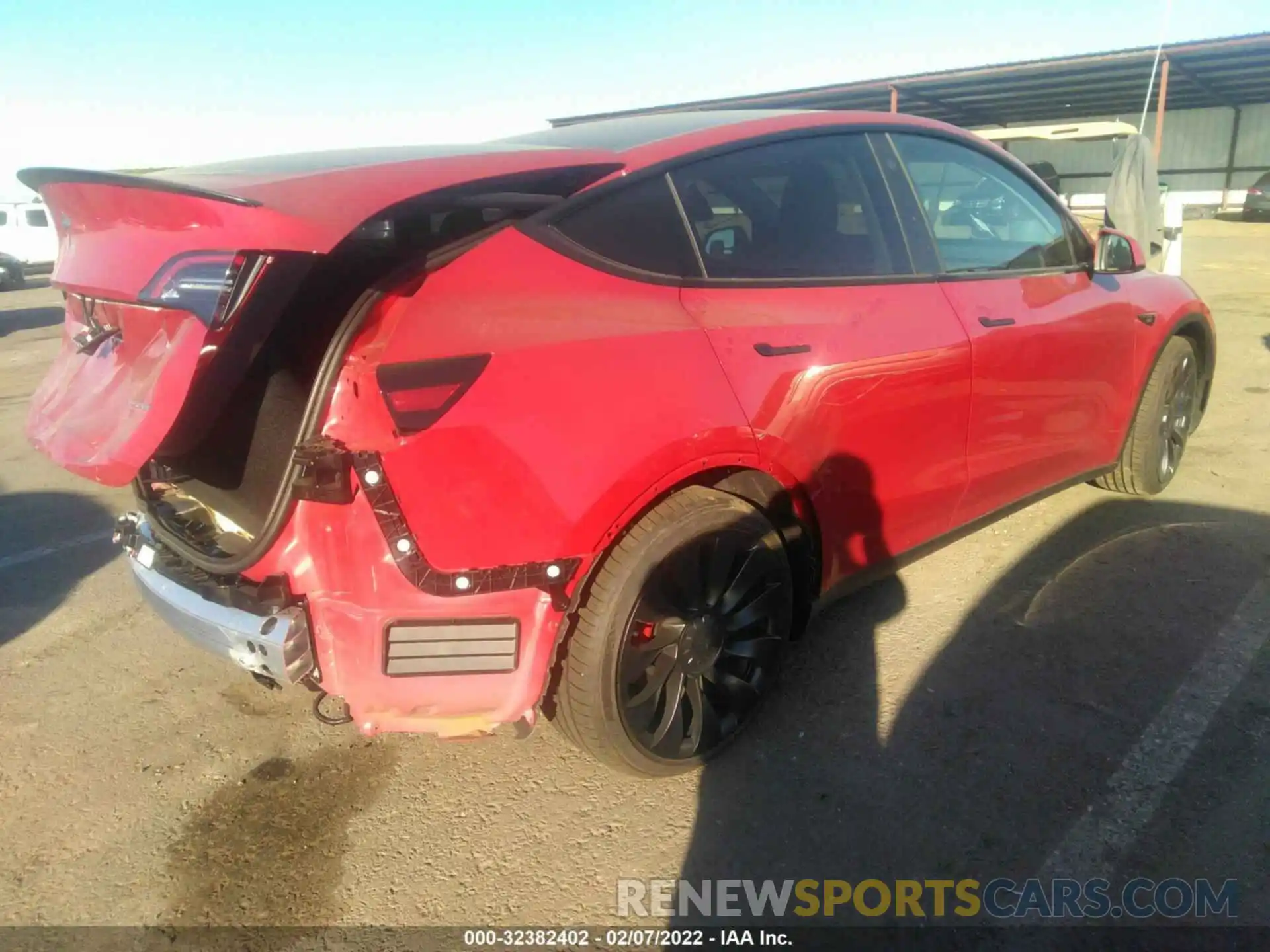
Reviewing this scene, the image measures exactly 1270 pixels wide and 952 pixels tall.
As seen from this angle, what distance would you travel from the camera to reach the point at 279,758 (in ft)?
8.82

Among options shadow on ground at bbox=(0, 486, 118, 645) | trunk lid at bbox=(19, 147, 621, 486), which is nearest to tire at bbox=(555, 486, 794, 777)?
trunk lid at bbox=(19, 147, 621, 486)

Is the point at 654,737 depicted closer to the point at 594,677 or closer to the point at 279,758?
the point at 594,677

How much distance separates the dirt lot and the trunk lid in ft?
3.47

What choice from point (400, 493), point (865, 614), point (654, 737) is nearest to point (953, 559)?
point (865, 614)

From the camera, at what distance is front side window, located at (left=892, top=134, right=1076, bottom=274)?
10.1ft

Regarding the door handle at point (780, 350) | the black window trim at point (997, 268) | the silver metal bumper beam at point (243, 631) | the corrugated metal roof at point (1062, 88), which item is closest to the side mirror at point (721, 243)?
the door handle at point (780, 350)

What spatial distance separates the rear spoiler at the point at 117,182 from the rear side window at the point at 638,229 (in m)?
0.75

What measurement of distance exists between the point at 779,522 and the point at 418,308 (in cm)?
123

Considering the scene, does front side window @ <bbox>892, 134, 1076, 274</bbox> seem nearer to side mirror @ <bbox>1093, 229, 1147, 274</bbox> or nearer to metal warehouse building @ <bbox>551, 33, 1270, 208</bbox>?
side mirror @ <bbox>1093, 229, 1147, 274</bbox>

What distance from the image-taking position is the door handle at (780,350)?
241cm

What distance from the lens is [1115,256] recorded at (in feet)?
12.1

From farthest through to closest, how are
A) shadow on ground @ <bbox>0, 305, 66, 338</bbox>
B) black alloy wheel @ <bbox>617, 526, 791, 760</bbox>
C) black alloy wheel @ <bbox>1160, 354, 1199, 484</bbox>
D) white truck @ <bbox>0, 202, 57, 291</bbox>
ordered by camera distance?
white truck @ <bbox>0, 202, 57, 291</bbox> < shadow on ground @ <bbox>0, 305, 66, 338</bbox> < black alloy wheel @ <bbox>1160, 354, 1199, 484</bbox> < black alloy wheel @ <bbox>617, 526, 791, 760</bbox>

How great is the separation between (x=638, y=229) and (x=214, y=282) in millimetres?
1020

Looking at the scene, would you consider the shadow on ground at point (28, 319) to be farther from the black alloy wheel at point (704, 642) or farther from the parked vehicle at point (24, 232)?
the black alloy wheel at point (704, 642)
